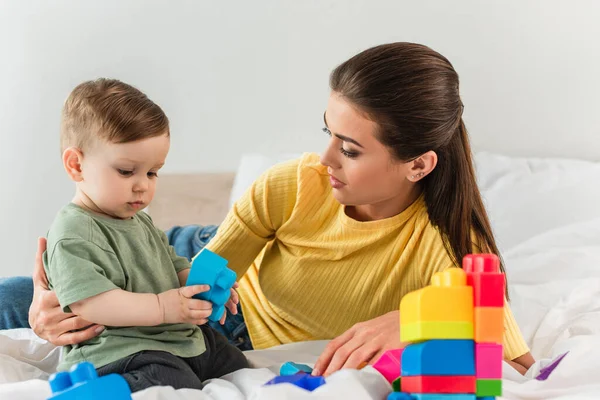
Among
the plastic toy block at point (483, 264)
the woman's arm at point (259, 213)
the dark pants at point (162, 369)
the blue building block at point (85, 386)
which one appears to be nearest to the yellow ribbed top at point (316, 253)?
the woman's arm at point (259, 213)

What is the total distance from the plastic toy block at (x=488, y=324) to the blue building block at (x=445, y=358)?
20 mm

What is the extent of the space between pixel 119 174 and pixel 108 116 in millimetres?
94

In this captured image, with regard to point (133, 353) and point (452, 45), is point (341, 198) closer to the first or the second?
point (133, 353)

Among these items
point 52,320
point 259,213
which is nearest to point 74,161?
point 52,320

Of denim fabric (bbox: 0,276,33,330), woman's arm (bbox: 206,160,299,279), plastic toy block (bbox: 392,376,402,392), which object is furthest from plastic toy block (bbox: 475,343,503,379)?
denim fabric (bbox: 0,276,33,330)

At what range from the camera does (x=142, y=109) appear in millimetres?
1296

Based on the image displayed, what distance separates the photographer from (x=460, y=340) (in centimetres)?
95

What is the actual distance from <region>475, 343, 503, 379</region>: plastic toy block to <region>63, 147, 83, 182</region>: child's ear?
2.31 feet

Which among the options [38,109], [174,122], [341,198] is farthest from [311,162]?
[38,109]

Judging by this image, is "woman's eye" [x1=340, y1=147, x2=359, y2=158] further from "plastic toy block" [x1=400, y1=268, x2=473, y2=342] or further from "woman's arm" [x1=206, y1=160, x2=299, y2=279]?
"plastic toy block" [x1=400, y1=268, x2=473, y2=342]

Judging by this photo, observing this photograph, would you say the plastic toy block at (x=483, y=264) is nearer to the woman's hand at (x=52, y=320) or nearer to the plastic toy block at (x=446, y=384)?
the plastic toy block at (x=446, y=384)

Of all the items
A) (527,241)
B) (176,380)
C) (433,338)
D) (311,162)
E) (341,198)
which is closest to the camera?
(433,338)

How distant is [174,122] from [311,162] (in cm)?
119

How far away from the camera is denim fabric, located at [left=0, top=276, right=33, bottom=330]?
1.66m
